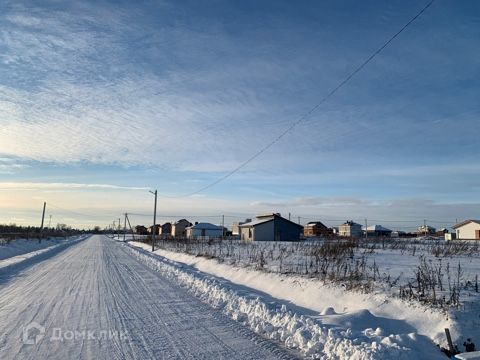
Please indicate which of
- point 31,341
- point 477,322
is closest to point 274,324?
point 477,322

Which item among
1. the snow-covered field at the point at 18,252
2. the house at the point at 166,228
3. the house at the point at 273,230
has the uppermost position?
the house at the point at 166,228

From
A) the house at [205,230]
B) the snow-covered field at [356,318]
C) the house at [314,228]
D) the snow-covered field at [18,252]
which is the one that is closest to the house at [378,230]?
the house at [314,228]

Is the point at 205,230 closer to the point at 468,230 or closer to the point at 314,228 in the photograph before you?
the point at 314,228

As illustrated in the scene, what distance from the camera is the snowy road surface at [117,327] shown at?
6367 mm

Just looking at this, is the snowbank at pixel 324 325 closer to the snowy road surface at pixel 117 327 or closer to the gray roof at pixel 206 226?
the snowy road surface at pixel 117 327

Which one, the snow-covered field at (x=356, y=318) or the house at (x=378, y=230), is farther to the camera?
the house at (x=378, y=230)

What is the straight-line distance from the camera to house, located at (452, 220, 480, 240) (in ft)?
219

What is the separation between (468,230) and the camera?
69.1 meters

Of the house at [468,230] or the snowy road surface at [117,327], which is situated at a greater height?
the house at [468,230]

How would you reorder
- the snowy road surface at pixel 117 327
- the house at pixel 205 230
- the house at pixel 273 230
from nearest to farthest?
1. the snowy road surface at pixel 117 327
2. the house at pixel 273 230
3. the house at pixel 205 230

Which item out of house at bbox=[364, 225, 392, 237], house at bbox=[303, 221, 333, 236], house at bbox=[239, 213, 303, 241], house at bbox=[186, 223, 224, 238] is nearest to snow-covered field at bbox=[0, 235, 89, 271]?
house at bbox=[239, 213, 303, 241]

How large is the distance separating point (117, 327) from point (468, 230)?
74.6 m

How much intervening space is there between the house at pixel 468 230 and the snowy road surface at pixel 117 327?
67936 mm

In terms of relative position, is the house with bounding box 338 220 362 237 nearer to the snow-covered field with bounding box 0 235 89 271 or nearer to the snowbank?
the snow-covered field with bounding box 0 235 89 271
